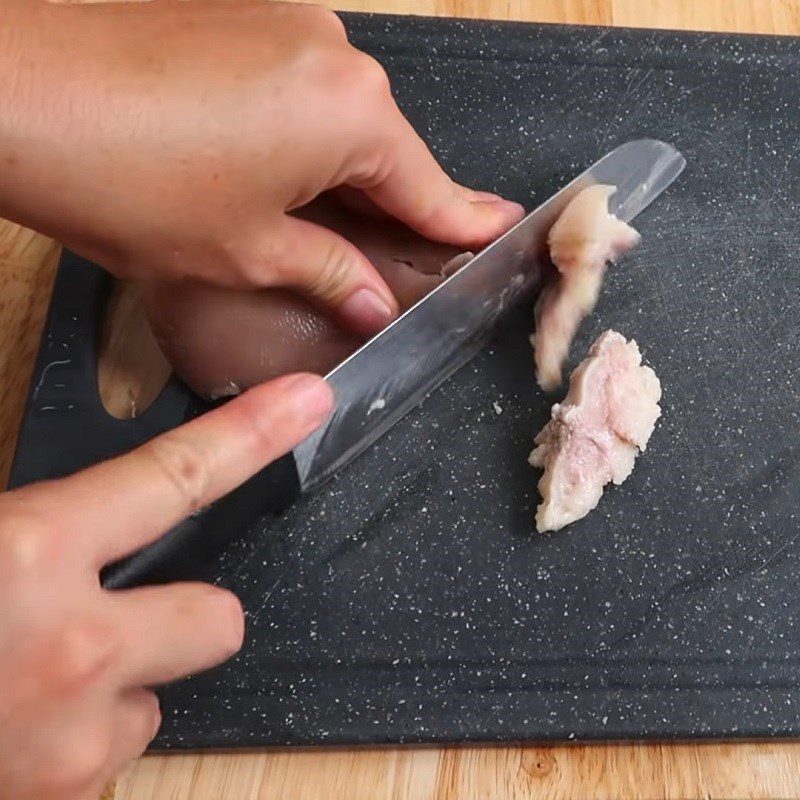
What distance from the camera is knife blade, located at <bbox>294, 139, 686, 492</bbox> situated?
105 centimetres

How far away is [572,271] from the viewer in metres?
1.16

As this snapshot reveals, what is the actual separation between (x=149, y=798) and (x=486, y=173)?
0.88m

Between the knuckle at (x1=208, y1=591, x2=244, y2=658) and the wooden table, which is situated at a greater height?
the knuckle at (x1=208, y1=591, x2=244, y2=658)

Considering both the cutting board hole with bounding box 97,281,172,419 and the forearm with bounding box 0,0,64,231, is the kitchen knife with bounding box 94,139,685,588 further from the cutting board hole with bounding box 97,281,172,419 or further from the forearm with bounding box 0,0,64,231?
the forearm with bounding box 0,0,64,231

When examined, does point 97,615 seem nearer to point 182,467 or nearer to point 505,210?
point 182,467

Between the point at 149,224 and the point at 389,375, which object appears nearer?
the point at 149,224

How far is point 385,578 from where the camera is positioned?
109 centimetres

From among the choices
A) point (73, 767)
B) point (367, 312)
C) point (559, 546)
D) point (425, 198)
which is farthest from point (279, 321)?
point (73, 767)

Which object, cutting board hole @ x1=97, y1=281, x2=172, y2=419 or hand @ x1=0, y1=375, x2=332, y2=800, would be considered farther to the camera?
cutting board hole @ x1=97, y1=281, x2=172, y2=419

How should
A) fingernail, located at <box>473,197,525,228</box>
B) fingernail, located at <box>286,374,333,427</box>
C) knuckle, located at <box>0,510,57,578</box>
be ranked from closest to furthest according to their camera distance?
1. knuckle, located at <box>0,510,57,578</box>
2. fingernail, located at <box>286,374,333,427</box>
3. fingernail, located at <box>473,197,525,228</box>

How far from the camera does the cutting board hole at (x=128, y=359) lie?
119cm

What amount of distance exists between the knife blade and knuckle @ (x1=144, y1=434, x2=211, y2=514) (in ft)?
0.67

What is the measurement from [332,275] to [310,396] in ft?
0.52

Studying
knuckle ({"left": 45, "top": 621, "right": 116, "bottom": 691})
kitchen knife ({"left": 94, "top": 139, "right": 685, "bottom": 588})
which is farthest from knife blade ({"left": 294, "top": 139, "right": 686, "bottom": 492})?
knuckle ({"left": 45, "top": 621, "right": 116, "bottom": 691})
